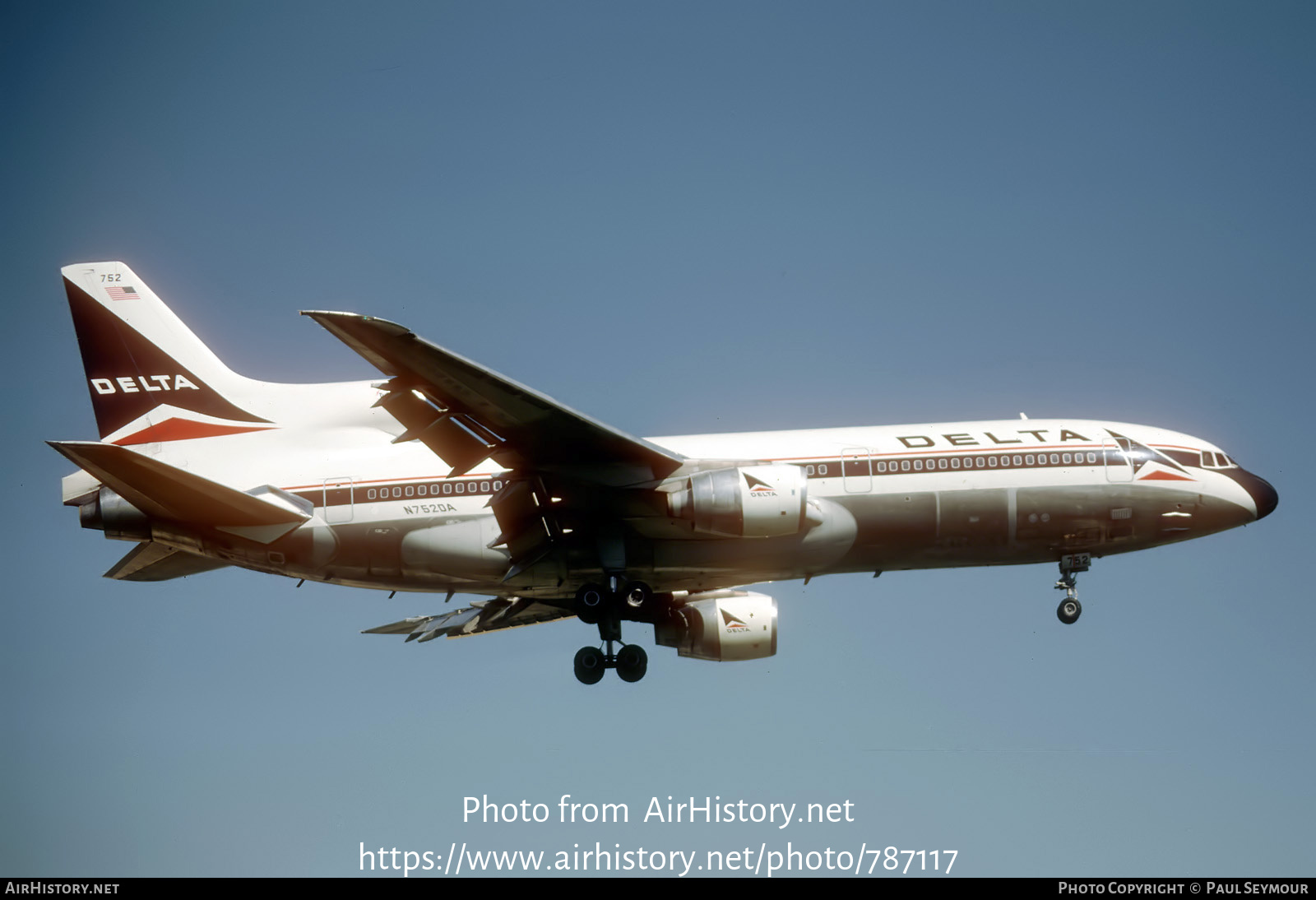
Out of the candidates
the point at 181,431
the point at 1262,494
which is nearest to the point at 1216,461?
the point at 1262,494

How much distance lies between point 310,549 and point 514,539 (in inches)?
172

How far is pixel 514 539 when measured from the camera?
2931cm

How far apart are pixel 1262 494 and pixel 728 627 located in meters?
13.0

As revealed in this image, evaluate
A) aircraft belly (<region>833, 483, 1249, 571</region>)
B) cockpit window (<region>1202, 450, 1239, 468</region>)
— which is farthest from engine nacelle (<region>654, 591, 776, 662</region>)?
cockpit window (<region>1202, 450, 1239, 468</region>)

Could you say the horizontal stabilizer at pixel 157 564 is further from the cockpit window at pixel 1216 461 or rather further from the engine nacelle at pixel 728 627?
the cockpit window at pixel 1216 461

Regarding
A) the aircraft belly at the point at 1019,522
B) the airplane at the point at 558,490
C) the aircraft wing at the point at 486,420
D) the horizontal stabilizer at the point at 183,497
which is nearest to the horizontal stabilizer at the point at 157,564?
the airplane at the point at 558,490

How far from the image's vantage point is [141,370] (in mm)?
31266

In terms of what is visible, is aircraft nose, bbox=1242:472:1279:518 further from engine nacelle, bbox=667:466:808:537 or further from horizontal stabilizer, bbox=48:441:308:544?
horizontal stabilizer, bbox=48:441:308:544

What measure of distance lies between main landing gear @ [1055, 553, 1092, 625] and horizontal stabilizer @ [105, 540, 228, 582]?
19164 mm

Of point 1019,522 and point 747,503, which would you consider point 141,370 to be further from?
point 1019,522

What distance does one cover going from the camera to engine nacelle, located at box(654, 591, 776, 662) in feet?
108

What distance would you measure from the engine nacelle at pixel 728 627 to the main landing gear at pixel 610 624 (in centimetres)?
310

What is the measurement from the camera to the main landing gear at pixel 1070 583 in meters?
31.5
